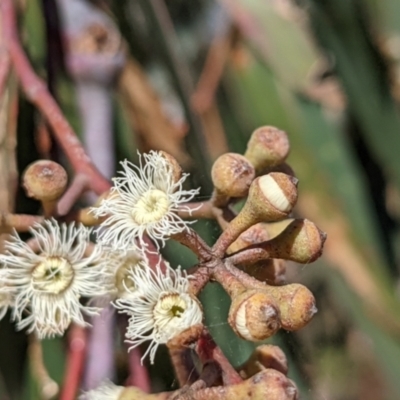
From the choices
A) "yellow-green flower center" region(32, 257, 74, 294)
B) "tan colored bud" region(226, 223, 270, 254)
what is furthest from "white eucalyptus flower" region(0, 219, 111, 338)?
"tan colored bud" region(226, 223, 270, 254)

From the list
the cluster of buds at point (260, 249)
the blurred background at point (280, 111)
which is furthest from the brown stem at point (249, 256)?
the blurred background at point (280, 111)

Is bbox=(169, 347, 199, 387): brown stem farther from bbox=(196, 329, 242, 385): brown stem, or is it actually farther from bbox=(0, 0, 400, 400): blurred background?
bbox=(0, 0, 400, 400): blurred background

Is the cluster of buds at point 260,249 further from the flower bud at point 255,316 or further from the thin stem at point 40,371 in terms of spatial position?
the thin stem at point 40,371

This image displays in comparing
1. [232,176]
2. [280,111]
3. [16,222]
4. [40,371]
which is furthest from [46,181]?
[280,111]

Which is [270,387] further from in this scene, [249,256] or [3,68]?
[3,68]

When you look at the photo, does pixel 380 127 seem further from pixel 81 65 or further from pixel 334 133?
pixel 81 65

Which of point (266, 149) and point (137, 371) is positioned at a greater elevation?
point (266, 149)
